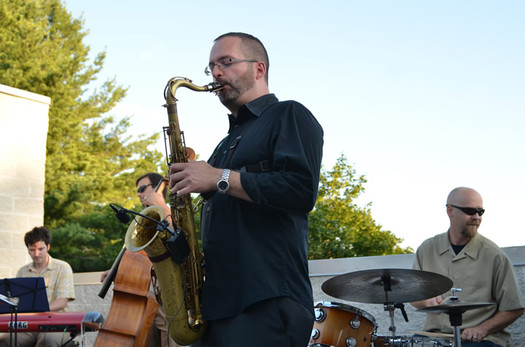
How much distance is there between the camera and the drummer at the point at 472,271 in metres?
4.96

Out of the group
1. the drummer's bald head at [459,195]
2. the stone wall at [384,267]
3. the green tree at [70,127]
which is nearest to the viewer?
the drummer's bald head at [459,195]

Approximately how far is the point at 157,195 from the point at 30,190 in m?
4.50

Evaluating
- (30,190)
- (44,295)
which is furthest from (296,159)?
(30,190)

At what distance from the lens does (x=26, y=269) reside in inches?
293

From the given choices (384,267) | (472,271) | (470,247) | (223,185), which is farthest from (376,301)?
(223,185)

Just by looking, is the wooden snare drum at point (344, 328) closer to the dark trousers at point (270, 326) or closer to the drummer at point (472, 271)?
the drummer at point (472, 271)

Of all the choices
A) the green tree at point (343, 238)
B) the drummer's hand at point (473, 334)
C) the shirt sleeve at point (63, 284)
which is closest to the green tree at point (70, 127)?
the green tree at point (343, 238)

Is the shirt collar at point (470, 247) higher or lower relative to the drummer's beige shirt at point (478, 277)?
higher

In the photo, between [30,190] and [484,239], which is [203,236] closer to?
[484,239]

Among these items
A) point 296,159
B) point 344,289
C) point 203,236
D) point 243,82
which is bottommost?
point 344,289

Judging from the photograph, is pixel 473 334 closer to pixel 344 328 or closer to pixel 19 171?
pixel 344 328

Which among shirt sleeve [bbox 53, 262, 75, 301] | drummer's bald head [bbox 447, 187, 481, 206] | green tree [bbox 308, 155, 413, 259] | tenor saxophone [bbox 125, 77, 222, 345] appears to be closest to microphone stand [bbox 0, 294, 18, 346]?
shirt sleeve [bbox 53, 262, 75, 301]

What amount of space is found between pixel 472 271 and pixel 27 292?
378cm

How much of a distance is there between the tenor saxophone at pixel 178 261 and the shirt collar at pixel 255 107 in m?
0.14
